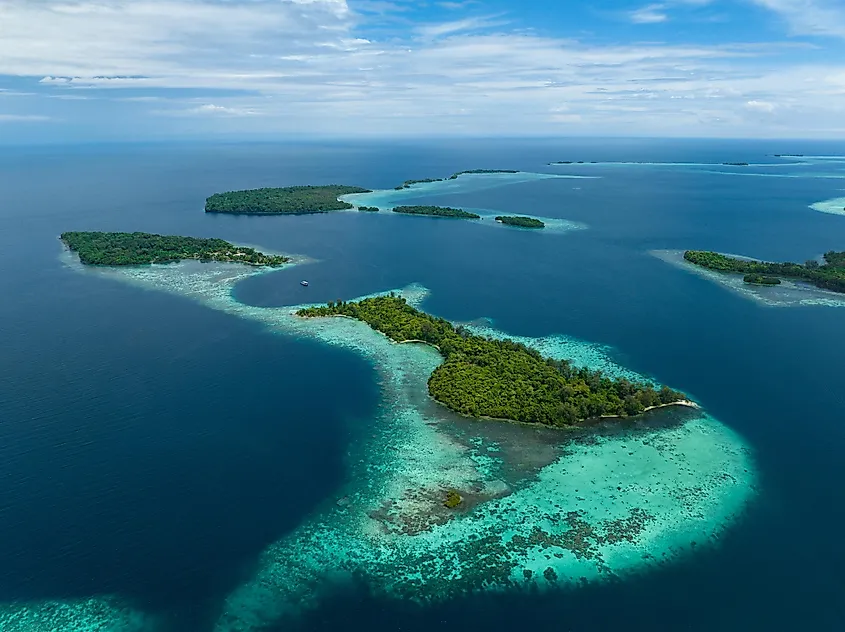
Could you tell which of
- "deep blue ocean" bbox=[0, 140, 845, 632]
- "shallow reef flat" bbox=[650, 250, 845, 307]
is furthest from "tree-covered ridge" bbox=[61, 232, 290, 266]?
"shallow reef flat" bbox=[650, 250, 845, 307]

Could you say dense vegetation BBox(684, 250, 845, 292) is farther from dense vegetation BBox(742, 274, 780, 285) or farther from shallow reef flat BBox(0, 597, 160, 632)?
shallow reef flat BBox(0, 597, 160, 632)

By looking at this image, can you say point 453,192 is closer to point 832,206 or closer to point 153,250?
point 153,250

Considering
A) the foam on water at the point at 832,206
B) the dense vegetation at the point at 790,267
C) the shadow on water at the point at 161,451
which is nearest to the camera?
the shadow on water at the point at 161,451

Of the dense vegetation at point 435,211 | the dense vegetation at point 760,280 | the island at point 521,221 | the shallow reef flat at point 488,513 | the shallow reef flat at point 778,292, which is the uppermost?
the dense vegetation at point 435,211

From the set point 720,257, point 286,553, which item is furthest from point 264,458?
point 720,257

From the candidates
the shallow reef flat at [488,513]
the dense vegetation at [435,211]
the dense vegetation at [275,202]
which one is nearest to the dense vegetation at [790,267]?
the shallow reef flat at [488,513]

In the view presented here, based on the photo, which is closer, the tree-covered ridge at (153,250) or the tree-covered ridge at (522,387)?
the tree-covered ridge at (522,387)

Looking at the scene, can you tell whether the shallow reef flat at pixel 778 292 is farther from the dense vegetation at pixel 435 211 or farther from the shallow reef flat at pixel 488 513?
the dense vegetation at pixel 435 211
